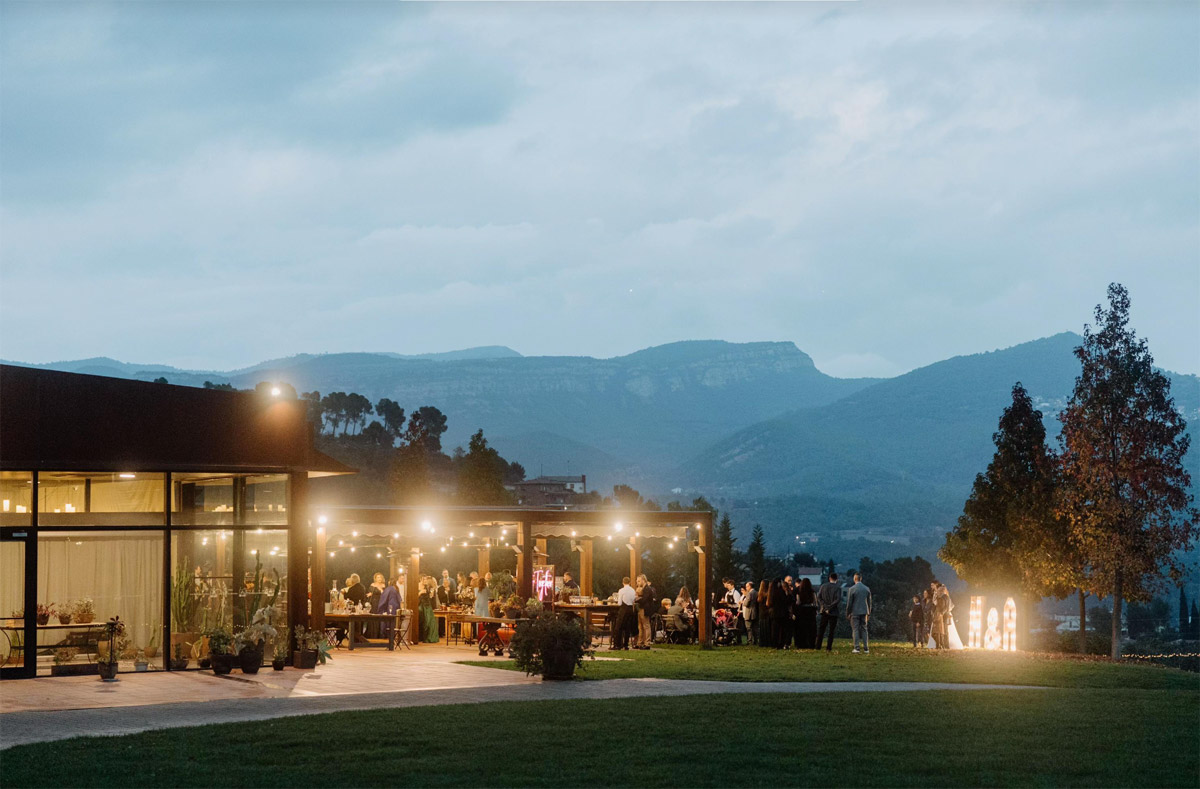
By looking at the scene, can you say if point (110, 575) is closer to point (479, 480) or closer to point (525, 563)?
point (525, 563)

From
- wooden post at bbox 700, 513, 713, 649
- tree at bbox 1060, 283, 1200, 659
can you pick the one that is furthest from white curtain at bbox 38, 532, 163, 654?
tree at bbox 1060, 283, 1200, 659

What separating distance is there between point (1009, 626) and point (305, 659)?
42.9 feet

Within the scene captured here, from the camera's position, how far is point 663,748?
33.8ft

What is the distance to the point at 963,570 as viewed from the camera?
43.4 metres

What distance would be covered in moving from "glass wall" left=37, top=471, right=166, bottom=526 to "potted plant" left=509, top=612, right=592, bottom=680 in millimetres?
5563

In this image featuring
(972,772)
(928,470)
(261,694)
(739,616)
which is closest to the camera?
(972,772)

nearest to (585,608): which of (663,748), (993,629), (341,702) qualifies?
(993,629)

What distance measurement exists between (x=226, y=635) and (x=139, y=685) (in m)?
1.72

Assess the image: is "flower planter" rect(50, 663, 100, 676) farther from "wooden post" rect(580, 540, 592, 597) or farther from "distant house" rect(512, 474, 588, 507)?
"distant house" rect(512, 474, 588, 507)

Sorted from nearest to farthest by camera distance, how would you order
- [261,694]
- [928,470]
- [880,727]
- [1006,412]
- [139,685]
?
1. [880,727]
2. [261,694]
3. [139,685]
4. [1006,412]
5. [928,470]

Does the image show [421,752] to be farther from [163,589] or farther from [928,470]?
[928,470]

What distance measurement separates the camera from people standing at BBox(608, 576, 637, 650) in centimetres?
2325

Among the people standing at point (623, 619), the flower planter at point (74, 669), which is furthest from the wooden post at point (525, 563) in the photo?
the flower planter at point (74, 669)

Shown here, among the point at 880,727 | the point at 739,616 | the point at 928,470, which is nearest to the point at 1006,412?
the point at 739,616
